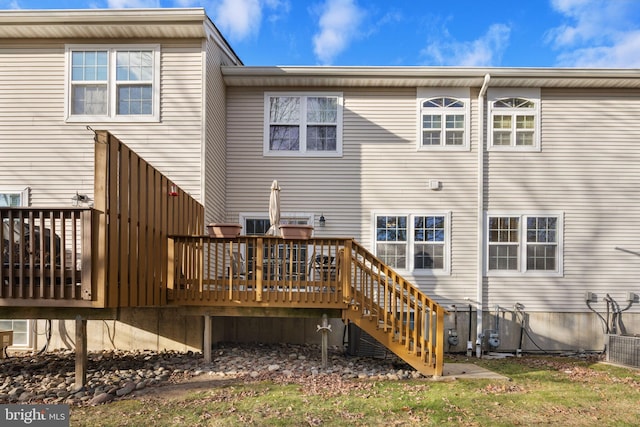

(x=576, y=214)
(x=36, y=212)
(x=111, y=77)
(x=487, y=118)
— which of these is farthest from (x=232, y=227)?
(x=576, y=214)

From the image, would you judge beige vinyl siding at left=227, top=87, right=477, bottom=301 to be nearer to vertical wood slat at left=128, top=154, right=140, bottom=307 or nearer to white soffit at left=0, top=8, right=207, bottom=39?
white soffit at left=0, top=8, right=207, bottom=39

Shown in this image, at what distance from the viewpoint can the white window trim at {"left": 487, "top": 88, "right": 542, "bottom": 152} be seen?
344 inches

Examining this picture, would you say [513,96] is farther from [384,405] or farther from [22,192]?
[22,192]

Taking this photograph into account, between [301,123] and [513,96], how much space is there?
14.6ft

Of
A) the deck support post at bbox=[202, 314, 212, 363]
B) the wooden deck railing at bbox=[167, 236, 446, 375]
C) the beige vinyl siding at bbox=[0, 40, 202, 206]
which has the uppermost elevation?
the beige vinyl siding at bbox=[0, 40, 202, 206]

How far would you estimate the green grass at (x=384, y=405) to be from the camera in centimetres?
443

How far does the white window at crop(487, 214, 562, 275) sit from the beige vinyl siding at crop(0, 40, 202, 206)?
20.1 feet

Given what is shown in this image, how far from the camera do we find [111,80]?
25.5 ft

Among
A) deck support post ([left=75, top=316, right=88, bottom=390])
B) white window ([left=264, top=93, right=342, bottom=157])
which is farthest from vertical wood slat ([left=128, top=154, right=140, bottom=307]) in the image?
white window ([left=264, top=93, right=342, bottom=157])

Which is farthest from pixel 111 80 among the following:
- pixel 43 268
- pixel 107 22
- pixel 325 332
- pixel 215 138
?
pixel 325 332

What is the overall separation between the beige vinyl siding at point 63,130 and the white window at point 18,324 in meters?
0.15

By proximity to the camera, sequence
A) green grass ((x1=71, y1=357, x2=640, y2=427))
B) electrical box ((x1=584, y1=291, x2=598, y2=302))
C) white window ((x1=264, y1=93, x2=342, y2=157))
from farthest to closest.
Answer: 1. white window ((x1=264, y1=93, x2=342, y2=157))
2. electrical box ((x1=584, y1=291, x2=598, y2=302))
3. green grass ((x1=71, y1=357, x2=640, y2=427))

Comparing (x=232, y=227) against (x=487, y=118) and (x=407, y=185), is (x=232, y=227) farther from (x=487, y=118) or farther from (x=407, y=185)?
(x=487, y=118)

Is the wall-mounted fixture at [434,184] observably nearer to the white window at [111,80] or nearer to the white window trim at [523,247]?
the white window trim at [523,247]
